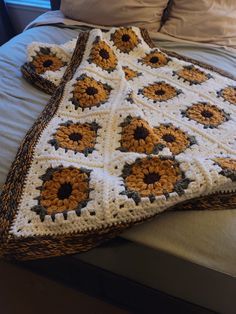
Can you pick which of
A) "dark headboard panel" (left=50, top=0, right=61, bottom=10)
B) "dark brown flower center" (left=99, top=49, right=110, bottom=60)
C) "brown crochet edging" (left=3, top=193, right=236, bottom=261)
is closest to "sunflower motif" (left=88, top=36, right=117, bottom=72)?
"dark brown flower center" (left=99, top=49, right=110, bottom=60)

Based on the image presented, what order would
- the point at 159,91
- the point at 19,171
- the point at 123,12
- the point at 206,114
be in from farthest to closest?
the point at 123,12 < the point at 159,91 < the point at 206,114 < the point at 19,171

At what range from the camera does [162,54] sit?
1235 mm

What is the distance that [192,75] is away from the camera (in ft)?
3.71

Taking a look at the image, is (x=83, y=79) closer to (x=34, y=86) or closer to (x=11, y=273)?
(x=34, y=86)

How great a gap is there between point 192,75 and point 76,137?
0.50 meters

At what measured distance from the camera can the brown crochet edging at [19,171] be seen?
0.75m

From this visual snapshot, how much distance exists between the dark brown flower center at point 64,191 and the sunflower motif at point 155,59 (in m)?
0.64

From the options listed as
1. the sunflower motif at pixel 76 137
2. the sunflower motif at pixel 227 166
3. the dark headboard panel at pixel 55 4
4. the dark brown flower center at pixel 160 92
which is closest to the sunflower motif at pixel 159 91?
the dark brown flower center at pixel 160 92

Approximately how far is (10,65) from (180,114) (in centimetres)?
72

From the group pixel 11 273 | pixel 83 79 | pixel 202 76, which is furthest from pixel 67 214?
pixel 202 76

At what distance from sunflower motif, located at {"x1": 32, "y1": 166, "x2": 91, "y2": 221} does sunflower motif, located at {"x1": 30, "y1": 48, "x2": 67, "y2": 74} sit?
0.53 m

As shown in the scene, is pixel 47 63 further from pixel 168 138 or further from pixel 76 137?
pixel 168 138

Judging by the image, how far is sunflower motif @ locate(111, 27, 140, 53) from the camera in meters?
1.27

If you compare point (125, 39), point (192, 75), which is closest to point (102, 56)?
point (125, 39)
